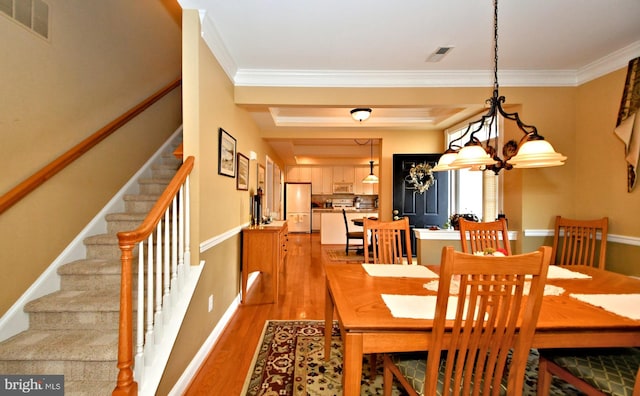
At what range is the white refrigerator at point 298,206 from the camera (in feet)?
29.2

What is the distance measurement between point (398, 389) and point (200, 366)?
4.62 ft

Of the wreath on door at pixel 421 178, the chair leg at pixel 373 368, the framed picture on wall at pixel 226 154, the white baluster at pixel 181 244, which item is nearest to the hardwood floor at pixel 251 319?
the white baluster at pixel 181 244

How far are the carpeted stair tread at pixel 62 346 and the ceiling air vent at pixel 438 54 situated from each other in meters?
3.24

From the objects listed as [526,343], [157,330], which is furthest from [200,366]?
[526,343]

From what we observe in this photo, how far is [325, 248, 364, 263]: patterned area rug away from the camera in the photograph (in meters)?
5.33

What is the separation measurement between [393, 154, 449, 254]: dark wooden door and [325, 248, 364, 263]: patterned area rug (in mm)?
1297

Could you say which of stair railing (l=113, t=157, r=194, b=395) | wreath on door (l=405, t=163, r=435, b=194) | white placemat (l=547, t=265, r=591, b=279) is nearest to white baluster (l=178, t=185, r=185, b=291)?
stair railing (l=113, t=157, r=194, b=395)

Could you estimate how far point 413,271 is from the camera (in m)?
1.86

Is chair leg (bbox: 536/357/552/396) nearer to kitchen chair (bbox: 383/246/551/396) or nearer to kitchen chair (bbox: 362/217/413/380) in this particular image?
kitchen chair (bbox: 383/246/551/396)

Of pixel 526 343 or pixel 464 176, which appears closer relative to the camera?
pixel 526 343

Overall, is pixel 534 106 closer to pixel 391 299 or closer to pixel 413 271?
pixel 413 271

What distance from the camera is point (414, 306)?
125cm

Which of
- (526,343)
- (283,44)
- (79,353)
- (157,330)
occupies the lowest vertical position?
(79,353)

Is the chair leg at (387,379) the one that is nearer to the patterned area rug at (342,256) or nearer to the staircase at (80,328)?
the staircase at (80,328)
